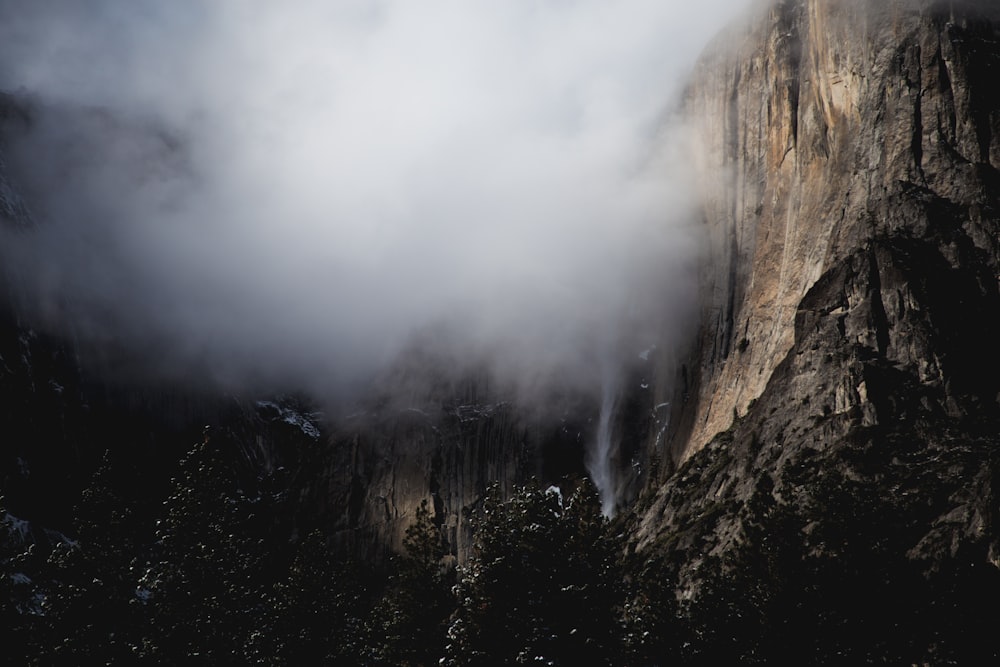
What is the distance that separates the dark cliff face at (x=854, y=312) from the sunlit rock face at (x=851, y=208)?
0.16 meters

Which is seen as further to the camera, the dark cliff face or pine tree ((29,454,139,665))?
the dark cliff face

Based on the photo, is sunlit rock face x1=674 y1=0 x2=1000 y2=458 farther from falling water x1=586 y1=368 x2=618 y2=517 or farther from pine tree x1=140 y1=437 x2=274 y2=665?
pine tree x1=140 y1=437 x2=274 y2=665

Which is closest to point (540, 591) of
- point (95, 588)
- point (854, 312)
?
point (95, 588)

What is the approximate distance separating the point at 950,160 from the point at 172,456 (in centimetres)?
10033

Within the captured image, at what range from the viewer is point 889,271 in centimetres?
6419

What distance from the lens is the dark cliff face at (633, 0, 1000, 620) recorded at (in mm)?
43469

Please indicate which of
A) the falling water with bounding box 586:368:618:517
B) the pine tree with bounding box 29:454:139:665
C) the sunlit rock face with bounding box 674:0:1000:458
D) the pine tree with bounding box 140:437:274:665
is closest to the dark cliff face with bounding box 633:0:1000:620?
the sunlit rock face with bounding box 674:0:1000:458

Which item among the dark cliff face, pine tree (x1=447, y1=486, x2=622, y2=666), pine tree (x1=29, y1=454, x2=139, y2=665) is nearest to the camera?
pine tree (x1=447, y1=486, x2=622, y2=666)

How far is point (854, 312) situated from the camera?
210ft

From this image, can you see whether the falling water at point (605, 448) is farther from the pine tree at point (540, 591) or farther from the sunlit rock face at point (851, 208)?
the pine tree at point (540, 591)

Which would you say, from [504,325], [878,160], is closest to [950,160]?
[878,160]

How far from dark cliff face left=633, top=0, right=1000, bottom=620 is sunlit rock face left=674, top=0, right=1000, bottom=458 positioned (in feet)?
0.52

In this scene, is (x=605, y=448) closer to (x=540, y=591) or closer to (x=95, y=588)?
(x=540, y=591)

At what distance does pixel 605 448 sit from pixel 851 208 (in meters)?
52.0
